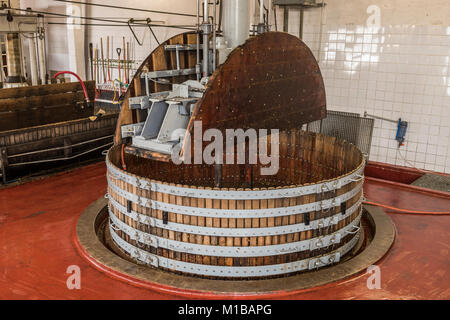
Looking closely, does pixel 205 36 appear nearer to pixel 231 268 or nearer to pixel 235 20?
pixel 235 20

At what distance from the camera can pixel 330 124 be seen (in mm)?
8516

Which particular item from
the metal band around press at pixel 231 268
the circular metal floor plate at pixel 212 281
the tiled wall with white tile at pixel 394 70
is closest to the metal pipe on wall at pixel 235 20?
the metal band around press at pixel 231 268

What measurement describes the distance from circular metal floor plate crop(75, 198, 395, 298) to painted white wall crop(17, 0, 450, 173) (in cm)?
347

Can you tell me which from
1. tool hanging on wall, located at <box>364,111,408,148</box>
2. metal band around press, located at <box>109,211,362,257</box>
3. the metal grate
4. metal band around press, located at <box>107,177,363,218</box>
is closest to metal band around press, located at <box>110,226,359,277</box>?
metal band around press, located at <box>109,211,362,257</box>

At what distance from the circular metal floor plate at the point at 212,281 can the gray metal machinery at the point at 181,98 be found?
111cm

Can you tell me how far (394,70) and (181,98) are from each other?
15.5 ft

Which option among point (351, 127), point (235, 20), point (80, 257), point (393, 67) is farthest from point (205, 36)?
point (351, 127)

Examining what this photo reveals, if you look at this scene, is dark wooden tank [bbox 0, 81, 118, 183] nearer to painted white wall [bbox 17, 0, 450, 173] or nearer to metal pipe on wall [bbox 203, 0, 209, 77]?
metal pipe on wall [bbox 203, 0, 209, 77]

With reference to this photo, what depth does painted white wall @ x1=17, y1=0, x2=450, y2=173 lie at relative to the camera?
7281 mm

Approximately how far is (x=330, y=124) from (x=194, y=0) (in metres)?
4.73
